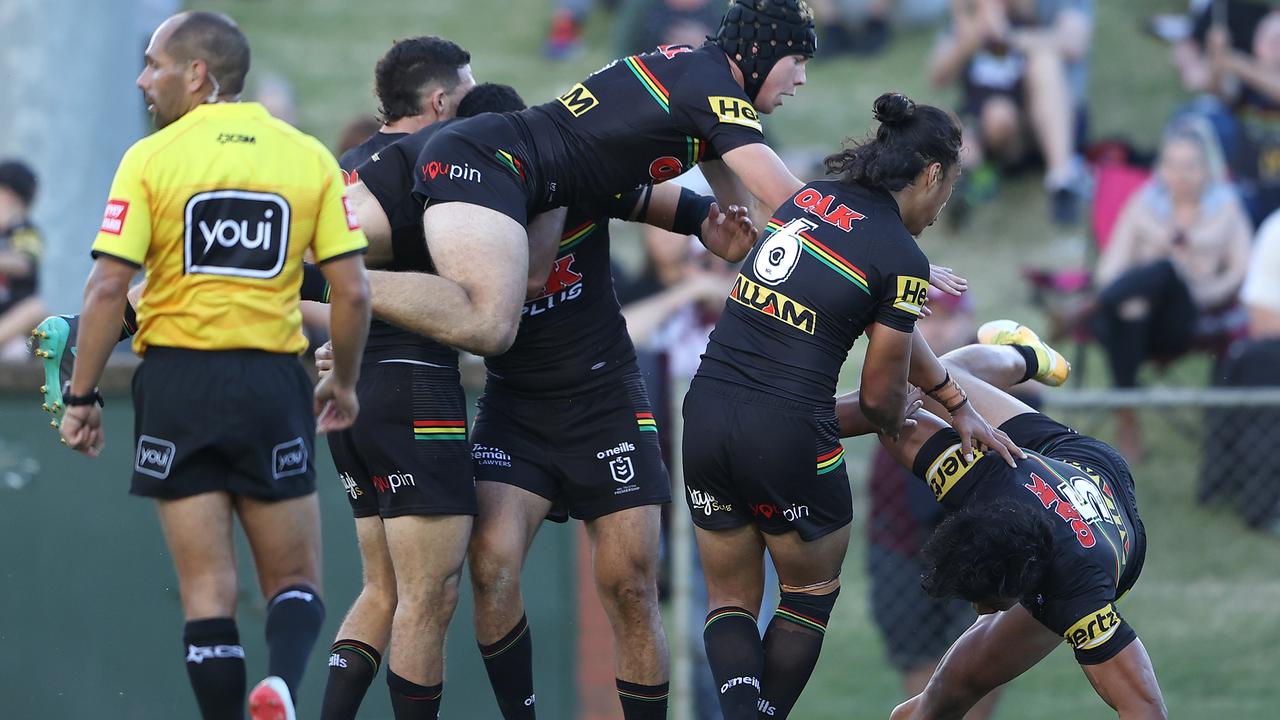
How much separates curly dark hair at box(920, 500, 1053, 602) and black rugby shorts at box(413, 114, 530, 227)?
1.79 m

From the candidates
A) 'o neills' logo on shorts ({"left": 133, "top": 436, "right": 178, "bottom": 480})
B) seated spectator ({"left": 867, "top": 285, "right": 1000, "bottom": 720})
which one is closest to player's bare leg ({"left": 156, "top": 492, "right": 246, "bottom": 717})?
'o neills' logo on shorts ({"left": 133, "top": 436, "right": 178, "bottom": 480})

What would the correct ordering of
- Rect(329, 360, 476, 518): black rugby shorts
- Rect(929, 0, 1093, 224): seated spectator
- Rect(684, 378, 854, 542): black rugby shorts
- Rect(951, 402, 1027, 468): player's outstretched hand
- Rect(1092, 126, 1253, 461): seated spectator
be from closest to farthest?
Rect(684, 378, 854, 542): black rugby shorts < Rect(329, 360, 476, 518): black rugby shorts < Rect(951, 402, 1027, 468): player's outstretched hand < Rect(1092, 126, 1253, 461): seated spectator < Rect(929, 0, 1093, 224): seated spectator

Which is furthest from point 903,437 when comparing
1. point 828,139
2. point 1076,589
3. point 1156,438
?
point 828,139

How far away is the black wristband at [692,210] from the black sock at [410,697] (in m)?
1.93

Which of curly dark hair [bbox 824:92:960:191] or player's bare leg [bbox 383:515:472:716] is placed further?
player's bare leg [bbox 383:515:472:716]

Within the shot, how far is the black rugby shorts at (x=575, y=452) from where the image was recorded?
5.96m

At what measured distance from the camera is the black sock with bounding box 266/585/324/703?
5.30m

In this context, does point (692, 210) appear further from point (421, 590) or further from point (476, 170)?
point (421, 590)

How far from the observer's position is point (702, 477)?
550 cm

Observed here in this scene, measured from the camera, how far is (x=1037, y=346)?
6484mm

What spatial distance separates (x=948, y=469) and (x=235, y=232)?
264cm

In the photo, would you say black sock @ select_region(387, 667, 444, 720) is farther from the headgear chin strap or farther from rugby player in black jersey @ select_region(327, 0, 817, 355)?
the headgear chin strap

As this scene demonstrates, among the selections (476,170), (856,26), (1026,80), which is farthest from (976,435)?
(856,26)

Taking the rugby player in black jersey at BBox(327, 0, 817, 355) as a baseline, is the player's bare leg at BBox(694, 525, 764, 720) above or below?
below
